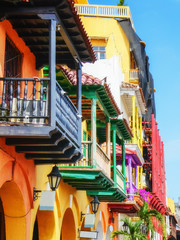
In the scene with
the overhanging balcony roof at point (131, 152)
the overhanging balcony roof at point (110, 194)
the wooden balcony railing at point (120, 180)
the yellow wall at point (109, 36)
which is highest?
the yellow wall at point (109, 36)

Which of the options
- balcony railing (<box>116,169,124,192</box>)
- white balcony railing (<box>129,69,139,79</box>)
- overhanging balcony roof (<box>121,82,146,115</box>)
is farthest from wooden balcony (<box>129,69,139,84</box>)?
balcony railing (<box>116,169,124,192</box>)

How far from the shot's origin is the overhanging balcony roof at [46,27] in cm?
1048

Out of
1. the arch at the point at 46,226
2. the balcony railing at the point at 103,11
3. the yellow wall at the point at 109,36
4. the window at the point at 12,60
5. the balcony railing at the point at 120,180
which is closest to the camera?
the window at the point at 12,60

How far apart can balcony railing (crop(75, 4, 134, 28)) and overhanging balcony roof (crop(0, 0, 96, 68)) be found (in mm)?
21262

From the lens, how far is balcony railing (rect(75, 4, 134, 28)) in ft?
113

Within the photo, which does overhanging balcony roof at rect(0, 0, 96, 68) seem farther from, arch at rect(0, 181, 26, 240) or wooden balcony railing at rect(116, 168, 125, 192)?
wooden balcony railing at rect(116, 168, 125, 192)

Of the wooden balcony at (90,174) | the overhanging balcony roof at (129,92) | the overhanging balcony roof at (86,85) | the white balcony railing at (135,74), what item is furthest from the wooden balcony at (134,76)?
the overhanging balcony roof at (86,85)

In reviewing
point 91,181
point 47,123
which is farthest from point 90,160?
point 47,123

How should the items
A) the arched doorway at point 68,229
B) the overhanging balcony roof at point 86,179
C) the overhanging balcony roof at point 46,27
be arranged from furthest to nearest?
1. the arched doorway at point 68,229
2. the overhanging balcony roof at point 86,179
3. the overhanging balcony roof at point 46,27

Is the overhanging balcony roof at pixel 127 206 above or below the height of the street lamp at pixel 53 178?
below

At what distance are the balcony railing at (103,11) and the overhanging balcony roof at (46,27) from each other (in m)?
21.3

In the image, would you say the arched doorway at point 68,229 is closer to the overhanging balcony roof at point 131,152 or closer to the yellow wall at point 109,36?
the overhanging balcony roof at point 131,152

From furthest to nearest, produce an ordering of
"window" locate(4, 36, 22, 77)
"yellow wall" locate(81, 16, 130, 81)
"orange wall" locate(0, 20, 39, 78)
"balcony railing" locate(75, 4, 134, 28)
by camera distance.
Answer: "balcony railing" locate(75, 4, 134, 28) < "yellow wall" locate(81, 16, 130, 81) < "window" locate(4, 36, 22, 77) < "orange wall" locate(0, 20, 39, 78)

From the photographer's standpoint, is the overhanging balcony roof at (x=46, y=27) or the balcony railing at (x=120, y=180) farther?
the balcony railing at (x=120, y=180)
